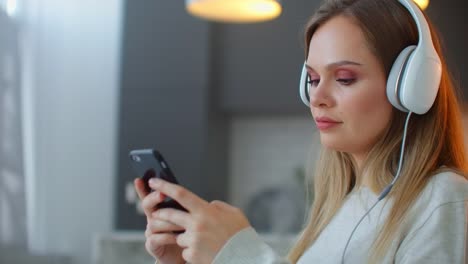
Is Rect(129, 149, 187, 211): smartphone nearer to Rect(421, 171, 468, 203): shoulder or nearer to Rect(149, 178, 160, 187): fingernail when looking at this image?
Rect(149, 178, 160, 187): fingernail

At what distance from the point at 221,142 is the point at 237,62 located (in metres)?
0.50

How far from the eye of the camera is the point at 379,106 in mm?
976

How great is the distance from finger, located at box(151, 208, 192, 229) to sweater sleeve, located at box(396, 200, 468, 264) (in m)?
0.26

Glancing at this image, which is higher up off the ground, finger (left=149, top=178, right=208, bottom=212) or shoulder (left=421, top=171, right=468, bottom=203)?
shoulder (left=421, top=171, right=468, bottom=203)

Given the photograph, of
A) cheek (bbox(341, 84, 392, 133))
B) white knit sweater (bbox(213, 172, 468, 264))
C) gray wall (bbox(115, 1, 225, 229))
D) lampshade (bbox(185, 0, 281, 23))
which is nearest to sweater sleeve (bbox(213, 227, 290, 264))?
white knit sweater (bbox(213, 172, 468, 264))

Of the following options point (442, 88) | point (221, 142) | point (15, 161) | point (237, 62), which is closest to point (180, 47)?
point (237, 62)

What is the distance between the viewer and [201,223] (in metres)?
0.88

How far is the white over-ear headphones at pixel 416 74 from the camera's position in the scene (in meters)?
0.96

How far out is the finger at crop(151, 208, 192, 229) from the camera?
90 centimetres

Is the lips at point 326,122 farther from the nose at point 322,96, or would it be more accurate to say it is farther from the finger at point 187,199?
the finger at point 187,199

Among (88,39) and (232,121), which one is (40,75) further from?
(232,121)

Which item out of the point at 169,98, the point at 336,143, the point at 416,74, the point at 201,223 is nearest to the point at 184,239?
the point at 201,223

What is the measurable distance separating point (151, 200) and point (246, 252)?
0.53 ft

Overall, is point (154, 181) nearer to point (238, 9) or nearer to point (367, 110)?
point (367, 110)
